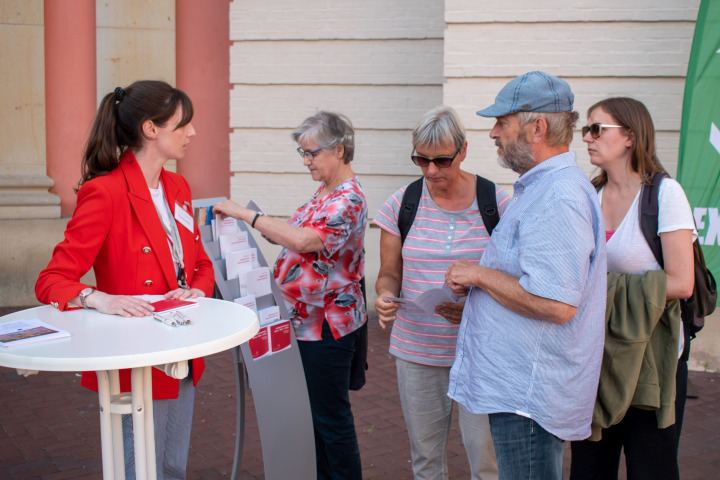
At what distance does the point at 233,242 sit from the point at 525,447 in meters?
1.56

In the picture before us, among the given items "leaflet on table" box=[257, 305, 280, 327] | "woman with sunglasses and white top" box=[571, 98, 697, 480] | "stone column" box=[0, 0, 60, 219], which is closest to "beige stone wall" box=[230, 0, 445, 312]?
"stone column" box=[0, 0, 60, 219]

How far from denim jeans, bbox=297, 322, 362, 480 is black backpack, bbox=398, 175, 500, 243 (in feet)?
1.95

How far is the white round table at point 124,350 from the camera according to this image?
6.13 ft

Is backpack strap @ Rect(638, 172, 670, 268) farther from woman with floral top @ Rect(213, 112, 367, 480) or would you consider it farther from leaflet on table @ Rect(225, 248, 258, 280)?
leaflet on table @ Rect(225, 248, 258, 280)

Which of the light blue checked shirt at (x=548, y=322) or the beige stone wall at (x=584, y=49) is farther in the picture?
the beige stone wall at (x=584, y=49)

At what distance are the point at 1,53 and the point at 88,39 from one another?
0.86 metres

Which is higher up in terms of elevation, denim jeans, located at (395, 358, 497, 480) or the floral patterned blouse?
the floral patterned blouse

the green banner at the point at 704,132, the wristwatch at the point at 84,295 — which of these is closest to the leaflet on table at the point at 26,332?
the wristwatch at the point at 84,295

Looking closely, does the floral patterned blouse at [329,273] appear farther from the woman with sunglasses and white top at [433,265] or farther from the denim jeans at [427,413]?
the denim jeans at [427,413]

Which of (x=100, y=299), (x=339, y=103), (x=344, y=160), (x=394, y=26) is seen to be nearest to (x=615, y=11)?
(x=394, y=26)

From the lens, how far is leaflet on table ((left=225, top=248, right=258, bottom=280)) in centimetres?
295

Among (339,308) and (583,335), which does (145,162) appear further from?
(583,335)

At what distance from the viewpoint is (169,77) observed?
748 centimetres

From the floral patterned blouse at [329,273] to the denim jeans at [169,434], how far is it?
0.62m
